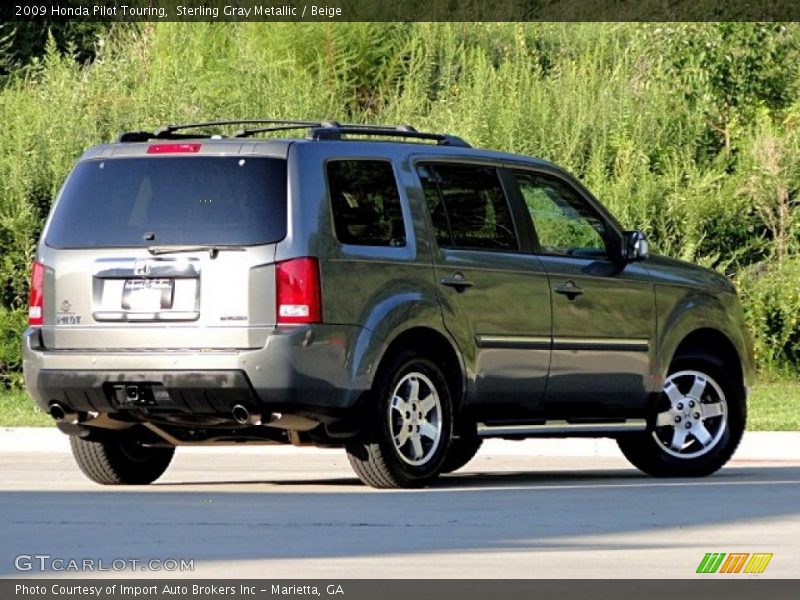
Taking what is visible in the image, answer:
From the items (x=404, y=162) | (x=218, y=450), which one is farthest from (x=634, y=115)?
(x=404, y=162)

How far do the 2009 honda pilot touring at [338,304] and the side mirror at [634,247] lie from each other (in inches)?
0.6

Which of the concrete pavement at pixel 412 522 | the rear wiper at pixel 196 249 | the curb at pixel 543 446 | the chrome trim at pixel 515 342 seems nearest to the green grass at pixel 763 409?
the curb at pixel 543 446

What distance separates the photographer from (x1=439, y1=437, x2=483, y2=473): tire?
14.2m

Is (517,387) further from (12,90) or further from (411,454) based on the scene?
(12,90)

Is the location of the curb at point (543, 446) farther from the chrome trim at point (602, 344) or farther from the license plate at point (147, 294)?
the license plate at point (147, 294)

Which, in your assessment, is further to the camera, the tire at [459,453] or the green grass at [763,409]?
the green grass at [763,409]

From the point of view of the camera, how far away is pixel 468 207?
43.2 ft

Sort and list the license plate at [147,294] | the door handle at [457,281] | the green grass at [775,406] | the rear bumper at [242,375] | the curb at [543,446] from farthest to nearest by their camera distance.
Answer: the green grass at [775,406] → the curb at [543,446] → the door handle at [457,281] → the license plate at [147,294] → the rear bumper at [242,375]

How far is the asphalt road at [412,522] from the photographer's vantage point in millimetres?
8953

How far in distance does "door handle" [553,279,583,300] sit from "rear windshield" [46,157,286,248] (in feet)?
7.40

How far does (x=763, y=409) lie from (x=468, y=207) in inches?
286

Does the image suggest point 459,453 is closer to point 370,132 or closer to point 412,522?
point 370,132

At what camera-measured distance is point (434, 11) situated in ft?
96.9
